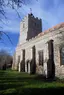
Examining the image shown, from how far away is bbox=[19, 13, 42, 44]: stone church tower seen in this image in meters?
44.0

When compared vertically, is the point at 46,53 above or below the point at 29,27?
below

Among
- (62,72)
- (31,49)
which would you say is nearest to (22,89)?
(62,72)

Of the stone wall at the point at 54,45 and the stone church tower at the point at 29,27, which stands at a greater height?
the stone church tower at the point at 29,27

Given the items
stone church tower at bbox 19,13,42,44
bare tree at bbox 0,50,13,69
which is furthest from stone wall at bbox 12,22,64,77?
bare tree at bbox 0,50,13,69

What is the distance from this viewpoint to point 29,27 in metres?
44.4

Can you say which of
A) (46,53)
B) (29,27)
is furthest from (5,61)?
(46,53)

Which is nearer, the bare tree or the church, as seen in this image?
the church

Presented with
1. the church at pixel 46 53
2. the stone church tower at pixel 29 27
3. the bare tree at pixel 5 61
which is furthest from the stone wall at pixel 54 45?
the bare tree at pixel 5 61

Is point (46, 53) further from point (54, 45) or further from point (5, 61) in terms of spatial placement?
point (5, 61)

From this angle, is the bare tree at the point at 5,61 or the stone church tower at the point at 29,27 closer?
the stone church tower at the point at 29,27

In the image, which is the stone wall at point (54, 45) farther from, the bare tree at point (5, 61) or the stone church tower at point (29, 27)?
the bare tree at point (5, 61)

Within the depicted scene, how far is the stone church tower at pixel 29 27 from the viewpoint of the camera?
44.0m

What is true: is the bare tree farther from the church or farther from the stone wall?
the stone wall

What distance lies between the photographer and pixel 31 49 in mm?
30391
